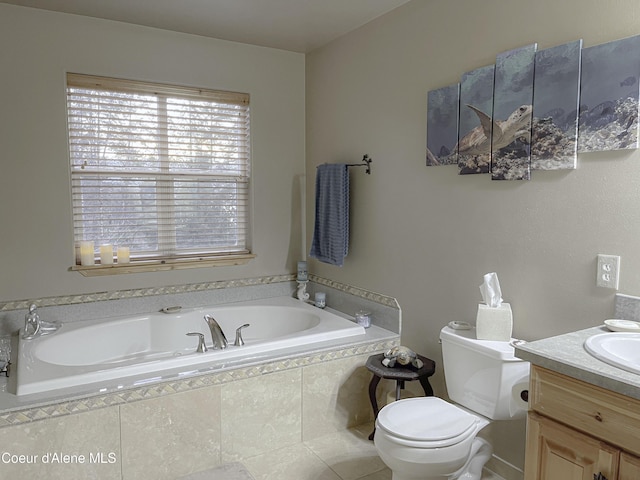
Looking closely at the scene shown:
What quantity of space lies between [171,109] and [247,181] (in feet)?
2.47

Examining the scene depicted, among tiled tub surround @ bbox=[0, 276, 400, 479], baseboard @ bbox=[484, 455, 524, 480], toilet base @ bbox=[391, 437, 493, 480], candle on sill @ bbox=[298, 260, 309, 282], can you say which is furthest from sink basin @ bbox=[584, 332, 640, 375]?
candle on sill @ bbox=[298, 260, 309, 282]

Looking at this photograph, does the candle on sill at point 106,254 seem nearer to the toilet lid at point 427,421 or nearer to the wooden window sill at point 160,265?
the wooden window sill at point 160,265

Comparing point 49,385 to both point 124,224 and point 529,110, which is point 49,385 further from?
point 529,110

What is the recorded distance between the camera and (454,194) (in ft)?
8.38

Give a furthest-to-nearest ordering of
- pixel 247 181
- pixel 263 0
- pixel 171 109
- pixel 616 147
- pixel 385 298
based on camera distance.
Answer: pixel 247 181
pixel 171 109
pixel 385 298
pixel 263 0
pixel 616 147

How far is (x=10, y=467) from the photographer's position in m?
2.00

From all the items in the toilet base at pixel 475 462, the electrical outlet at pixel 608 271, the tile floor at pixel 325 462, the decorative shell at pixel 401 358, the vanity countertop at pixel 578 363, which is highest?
the electrical outlet at pixel 608 271

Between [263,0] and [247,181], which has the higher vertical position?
[263,0]

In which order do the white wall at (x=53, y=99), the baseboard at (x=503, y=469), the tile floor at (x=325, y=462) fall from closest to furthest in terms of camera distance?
the baseboard at (x=503, y=469)
the tile floor at (x=325, y=462)
the white wall at (x=53, y=99)

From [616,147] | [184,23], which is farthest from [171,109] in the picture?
[616,147]

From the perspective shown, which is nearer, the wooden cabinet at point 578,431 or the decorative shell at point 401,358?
the wooden cabinet at point 578,431

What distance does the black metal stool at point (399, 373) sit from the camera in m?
2.56

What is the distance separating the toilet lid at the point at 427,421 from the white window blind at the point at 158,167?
2.03 m

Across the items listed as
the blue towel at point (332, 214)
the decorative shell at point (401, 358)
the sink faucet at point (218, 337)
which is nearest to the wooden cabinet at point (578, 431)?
the decorative shell at point (401, 358)
